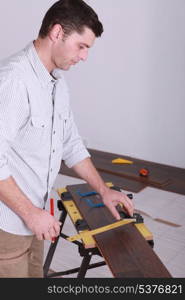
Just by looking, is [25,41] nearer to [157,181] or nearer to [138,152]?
[138,152]

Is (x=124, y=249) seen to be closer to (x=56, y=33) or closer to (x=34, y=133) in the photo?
(x=34, y=133)

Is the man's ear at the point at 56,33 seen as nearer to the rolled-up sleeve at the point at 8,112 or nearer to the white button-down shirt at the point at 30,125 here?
the white button-down shirt at the point at 30,125

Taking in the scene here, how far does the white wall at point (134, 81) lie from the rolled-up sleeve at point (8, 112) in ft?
9.19

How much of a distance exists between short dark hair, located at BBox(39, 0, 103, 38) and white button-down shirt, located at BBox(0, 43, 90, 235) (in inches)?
4.9

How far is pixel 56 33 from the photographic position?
143 centimetres

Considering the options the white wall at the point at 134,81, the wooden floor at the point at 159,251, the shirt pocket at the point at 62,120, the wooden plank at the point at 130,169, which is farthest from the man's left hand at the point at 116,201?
the white wall at the point at 134,81

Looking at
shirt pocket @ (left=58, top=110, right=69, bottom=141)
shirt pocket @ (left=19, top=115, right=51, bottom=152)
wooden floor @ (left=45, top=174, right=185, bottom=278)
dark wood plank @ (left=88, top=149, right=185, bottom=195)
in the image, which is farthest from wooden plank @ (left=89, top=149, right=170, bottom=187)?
shirt pocket @ (left=19, top=115, right=51, bottom=152)

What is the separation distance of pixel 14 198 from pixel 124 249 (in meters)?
0.50

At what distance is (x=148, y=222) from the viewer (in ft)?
10.3

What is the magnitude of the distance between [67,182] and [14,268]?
2.34 m

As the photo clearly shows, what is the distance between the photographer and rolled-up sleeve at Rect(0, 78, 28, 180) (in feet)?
4.49

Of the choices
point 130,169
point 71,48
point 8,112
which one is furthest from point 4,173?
point 130,169

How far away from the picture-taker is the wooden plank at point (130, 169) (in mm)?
3864

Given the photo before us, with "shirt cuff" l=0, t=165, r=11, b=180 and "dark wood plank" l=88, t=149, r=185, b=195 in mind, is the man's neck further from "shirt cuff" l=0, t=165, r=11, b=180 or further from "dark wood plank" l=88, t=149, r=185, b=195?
"dark wood plank" l=88, t=149, r=185, b=195
